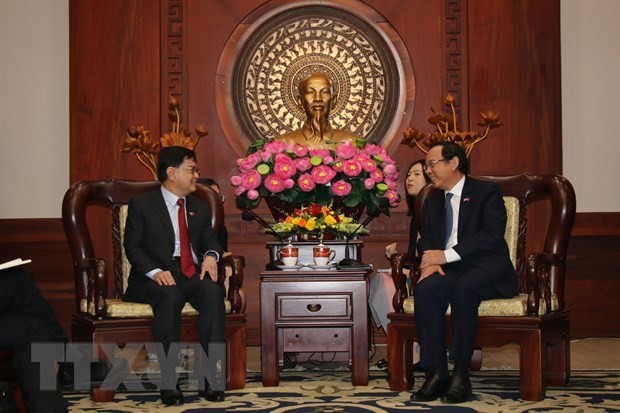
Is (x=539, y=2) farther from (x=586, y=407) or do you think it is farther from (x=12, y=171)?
(x=12, y=171)

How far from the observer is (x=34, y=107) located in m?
6.09

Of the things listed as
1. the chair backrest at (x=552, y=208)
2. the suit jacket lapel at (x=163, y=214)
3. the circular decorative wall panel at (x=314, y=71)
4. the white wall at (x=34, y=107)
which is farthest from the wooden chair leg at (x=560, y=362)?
the white wall at (x=34, y=107)

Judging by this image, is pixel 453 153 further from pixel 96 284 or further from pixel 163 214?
pixel 96 284

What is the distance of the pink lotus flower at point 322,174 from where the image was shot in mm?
4449

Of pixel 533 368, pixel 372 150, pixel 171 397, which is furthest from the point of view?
pixel 372 150

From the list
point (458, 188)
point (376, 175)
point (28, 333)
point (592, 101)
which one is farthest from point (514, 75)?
point (28, 333)

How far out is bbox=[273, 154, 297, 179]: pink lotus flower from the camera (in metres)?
4.45

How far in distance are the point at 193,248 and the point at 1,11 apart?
2874mm

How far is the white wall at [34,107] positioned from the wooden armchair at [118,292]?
1798mm

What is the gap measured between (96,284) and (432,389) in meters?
1.50

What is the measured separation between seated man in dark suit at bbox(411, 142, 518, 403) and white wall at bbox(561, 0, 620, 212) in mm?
2190

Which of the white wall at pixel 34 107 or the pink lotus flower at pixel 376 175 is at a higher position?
the white wall at pixel 34 107

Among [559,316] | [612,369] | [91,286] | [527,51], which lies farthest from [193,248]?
[527,51]

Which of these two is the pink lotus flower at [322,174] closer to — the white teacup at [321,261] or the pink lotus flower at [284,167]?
the pink lotus flower at [284,167]
